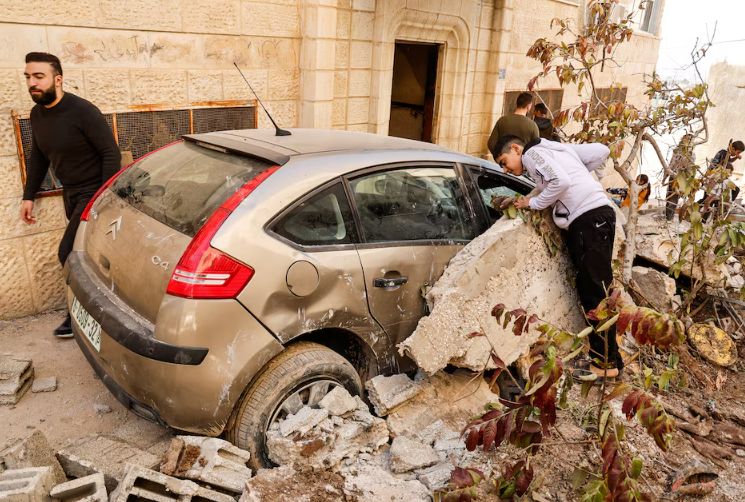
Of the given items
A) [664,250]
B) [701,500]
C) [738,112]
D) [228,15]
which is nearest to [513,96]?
[664,250]

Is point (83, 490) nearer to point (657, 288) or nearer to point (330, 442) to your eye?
point (330, 442)

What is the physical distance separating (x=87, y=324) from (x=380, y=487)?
5.56ft

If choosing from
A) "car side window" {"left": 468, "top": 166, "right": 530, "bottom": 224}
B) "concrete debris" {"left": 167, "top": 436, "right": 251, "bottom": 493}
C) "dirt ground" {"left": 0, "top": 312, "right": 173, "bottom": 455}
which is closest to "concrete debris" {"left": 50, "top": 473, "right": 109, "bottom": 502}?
"concrete debris" {"left": 167, "top": 436, "right": 251, "bottom": 493}

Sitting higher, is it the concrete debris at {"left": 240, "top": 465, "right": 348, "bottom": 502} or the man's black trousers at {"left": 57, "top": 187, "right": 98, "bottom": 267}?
the man's black trousers at {"left": 57, "top": 187, "right": 98, "bottom": 267}

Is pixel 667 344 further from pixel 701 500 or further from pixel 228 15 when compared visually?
pixel 228 15

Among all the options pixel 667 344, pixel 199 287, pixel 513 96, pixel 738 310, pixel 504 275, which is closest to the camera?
pixel 667 344

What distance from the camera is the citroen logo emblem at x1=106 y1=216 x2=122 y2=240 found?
9.54 feet

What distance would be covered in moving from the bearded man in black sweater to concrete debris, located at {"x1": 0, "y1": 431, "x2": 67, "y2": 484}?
187 centimetres

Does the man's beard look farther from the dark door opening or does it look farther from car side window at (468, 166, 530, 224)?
the dark door opening

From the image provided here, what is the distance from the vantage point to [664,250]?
5.41 meters

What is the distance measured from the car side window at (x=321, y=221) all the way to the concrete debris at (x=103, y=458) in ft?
4.11

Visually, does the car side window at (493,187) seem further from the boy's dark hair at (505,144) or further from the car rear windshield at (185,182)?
the car rear windshield at (185,182)

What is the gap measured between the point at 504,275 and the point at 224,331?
171 centimetres

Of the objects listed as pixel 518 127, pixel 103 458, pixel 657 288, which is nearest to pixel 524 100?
pixel 518 127
